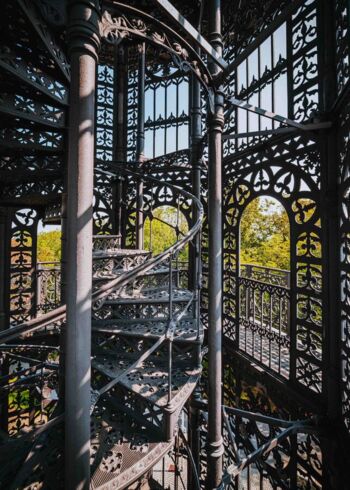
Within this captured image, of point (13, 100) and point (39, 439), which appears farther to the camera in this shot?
point (13, 100)

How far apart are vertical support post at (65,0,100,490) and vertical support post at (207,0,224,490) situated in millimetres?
1202

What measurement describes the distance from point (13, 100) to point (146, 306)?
84.3 inches

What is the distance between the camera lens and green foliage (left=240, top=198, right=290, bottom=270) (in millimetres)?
13508

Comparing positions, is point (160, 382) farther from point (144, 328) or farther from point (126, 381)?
point (144, 328)

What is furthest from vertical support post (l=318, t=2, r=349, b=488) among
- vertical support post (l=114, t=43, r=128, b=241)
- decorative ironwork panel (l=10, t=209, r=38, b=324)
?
decorative ironwork panel (l=10, t=209, r=38, b=324)

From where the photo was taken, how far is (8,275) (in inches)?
232

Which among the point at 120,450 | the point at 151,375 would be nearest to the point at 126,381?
the point at 151,375

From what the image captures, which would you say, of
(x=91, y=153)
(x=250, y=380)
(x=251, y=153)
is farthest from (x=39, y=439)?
(x=251, y=153)

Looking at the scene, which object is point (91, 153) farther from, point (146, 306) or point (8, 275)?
point (8, 275)

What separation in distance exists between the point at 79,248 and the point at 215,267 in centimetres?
129

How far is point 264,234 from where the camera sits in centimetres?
1446

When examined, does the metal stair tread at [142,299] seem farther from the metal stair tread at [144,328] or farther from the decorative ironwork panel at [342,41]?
the decorative ironwork panel at [342,41]

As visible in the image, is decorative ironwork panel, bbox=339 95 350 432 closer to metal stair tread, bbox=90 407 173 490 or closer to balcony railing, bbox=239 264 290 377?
balcony railing, bbox=239 264 290 377

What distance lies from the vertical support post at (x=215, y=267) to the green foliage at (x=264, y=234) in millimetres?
11553
